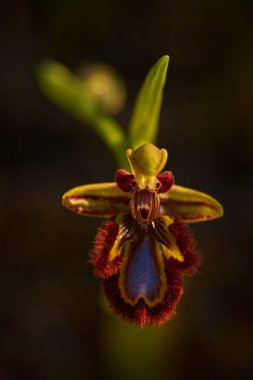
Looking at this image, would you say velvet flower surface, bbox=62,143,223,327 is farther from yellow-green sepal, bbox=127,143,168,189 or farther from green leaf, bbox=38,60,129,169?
green leaf, bbox=38,60,129,169

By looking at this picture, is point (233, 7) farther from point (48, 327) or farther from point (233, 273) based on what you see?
point (48, 327)

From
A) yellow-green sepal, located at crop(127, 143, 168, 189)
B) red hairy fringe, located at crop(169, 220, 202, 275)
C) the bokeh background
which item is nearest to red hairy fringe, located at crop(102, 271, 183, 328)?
red hairy fringe, located at crop(169, 220, 202, 275)

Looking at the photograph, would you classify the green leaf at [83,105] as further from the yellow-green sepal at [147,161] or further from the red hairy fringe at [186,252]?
the red hairy fringe at [186,252]

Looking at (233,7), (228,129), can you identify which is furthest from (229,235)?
(233,7)

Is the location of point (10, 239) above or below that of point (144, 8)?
below

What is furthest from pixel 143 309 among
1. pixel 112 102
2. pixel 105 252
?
pixel 112 102

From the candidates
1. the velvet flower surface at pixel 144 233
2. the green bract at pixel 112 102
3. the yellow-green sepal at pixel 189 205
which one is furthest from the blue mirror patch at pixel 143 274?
the green bract at pixel 112 102
